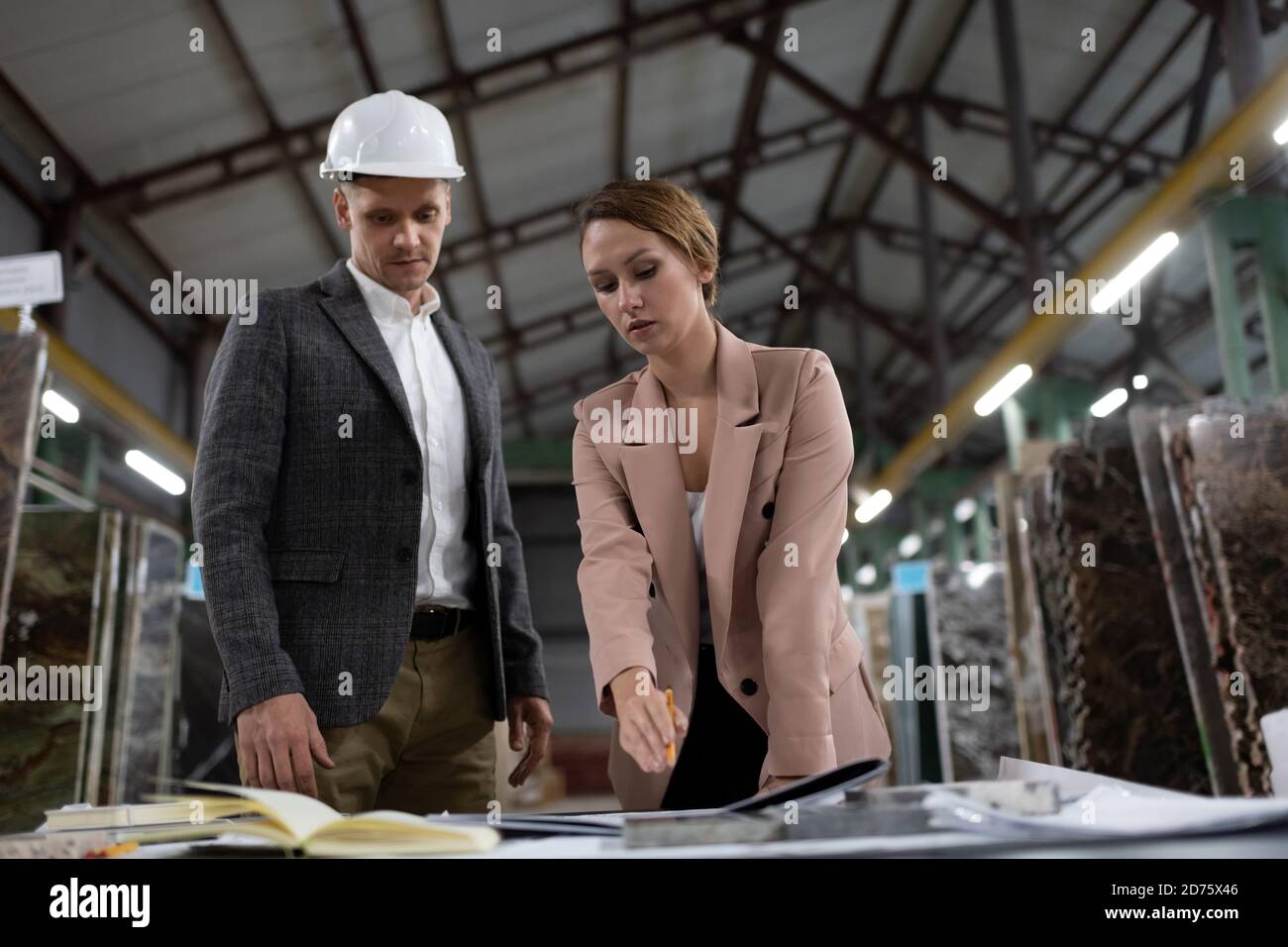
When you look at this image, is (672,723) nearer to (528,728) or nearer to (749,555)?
(749,555)

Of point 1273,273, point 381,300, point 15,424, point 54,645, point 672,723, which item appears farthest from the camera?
point 1273,273

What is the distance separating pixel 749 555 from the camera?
5.23ft

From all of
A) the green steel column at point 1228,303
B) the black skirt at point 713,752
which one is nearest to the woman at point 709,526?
the black skirt at point 713,752

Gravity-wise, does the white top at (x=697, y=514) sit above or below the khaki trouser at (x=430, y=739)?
above

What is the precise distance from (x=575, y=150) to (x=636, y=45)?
1.20 meters

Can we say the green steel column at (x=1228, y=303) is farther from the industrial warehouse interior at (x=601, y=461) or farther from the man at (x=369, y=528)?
the man at (x=369, y=528)

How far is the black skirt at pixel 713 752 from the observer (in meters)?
1.67

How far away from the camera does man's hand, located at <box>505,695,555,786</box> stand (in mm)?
1952

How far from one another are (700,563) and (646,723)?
0.38 metres

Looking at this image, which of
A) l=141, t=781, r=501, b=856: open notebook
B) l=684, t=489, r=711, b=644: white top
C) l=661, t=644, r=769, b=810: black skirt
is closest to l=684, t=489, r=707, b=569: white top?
l=684, t=489, r=711, b=644: white top

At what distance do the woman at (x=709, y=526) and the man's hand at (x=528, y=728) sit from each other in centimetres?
33

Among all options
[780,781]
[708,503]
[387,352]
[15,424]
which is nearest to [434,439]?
[387,352]

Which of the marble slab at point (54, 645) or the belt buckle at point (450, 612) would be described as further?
the marble slab at point (54, 645)

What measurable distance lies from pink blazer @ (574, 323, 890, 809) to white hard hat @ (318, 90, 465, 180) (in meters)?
0.51
